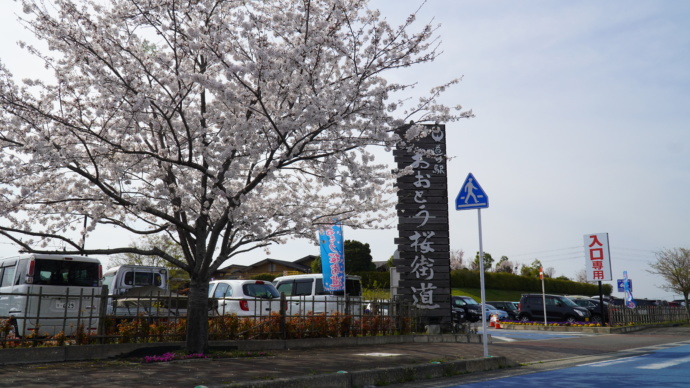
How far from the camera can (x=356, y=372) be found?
8000 mm

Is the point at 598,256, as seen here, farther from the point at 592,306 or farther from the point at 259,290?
the point at 259,290

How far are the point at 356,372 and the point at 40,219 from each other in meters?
7.95

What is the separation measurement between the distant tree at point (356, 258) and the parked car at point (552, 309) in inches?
901

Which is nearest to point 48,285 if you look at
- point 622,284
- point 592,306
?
point 592,306

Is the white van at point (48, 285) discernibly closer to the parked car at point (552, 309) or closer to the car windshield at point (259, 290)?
the car windshield at point (259, 290)

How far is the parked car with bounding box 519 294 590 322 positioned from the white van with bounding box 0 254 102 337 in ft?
70.3

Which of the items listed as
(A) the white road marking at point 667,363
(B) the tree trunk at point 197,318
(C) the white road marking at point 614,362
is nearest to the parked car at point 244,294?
(B) the tree trunk at point 197,318

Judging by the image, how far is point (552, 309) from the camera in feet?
91.1

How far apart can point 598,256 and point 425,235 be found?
11543mm

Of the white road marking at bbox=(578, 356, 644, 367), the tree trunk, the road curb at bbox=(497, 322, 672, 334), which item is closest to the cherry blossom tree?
the tree trunk

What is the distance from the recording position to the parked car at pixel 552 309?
27.1 m

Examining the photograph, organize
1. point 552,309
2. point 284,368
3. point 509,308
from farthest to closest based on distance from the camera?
point 509,308 → point 552,309 → point 284,368

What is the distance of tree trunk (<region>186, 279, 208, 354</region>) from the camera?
10.1 meters

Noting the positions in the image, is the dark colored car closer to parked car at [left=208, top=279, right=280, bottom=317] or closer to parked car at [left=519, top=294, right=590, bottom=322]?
parked car at [left=519, top=294, right=590, bottom=322]
